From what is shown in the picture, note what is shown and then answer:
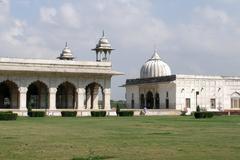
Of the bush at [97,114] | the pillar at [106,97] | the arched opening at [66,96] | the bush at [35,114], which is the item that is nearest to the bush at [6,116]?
the bush at [35,114]

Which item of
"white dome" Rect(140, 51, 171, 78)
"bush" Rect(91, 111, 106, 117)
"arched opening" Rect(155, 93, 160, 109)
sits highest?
"white dome" Rect(140, 51, 171, 78)

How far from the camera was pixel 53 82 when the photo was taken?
43.2 m

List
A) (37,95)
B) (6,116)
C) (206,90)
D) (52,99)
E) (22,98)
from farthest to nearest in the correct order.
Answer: (206,90) < (37,95) < (52,99) < (22,98) < (6,116)

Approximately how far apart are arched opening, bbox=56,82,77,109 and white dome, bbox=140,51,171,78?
48.3 ft

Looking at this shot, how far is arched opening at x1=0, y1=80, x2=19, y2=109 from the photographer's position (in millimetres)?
43878

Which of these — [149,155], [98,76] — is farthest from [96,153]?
[98,76]

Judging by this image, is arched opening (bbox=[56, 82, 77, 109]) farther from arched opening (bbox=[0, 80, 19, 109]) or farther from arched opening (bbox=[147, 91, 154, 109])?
arched opening (bbox=[147, 91, 154, 109])

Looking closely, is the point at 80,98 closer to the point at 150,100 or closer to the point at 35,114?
the point at 35,114

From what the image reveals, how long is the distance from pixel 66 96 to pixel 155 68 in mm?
15566

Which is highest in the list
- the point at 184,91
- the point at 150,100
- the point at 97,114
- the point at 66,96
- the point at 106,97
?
the point at 184,91

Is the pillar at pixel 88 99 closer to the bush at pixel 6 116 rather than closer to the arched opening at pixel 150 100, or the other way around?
the arched opening at pixel 150 100

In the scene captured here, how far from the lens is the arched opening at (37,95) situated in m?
45.2

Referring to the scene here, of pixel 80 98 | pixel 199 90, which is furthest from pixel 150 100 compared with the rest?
pixel 80 98

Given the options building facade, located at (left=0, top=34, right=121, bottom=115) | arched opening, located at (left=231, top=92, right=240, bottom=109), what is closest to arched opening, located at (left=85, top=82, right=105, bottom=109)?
building facade, located at (left=0, top=34, right=121, bottom=115)
